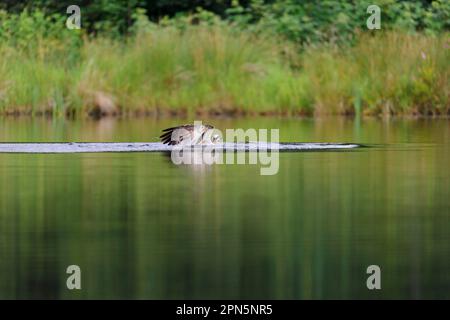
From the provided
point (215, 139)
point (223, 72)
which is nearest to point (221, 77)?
point (223, 72)

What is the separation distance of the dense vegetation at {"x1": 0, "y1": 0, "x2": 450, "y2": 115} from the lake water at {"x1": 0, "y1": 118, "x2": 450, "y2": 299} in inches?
418

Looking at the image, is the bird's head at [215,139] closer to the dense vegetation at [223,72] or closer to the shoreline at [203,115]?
the shoreline at [203,115]

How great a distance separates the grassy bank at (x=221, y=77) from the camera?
25.8 meters

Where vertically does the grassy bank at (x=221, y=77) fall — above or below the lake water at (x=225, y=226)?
above

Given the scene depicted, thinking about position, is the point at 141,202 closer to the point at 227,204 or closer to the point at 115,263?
the point at 227,204

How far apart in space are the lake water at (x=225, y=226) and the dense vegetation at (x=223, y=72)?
34.9 ft

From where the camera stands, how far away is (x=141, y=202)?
10383mm

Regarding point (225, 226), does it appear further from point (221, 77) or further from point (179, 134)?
point (221, 77)

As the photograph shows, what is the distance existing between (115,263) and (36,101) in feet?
60.9

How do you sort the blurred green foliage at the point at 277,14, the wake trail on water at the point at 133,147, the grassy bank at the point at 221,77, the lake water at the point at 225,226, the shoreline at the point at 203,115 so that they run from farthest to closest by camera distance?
the blurred green foliage at the point at 277,14, the grassy bank at the point at 221,77, the shoreline at the point at 203,115, the wake trail on water at the point at 133,147, the lake water at the point at 225,226

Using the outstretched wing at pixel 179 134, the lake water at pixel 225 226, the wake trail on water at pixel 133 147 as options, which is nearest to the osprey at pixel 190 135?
the outstretched wing at pixel 179 134

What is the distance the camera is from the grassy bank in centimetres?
2577

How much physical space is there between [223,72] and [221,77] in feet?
0.64

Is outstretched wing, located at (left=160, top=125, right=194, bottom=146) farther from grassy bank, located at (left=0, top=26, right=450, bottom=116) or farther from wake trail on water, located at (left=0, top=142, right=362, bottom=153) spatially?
grassy bank, located at (left=0, top=26, right=450, bottom=116)
